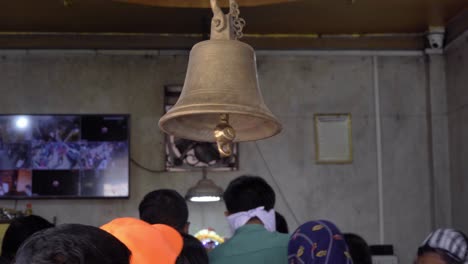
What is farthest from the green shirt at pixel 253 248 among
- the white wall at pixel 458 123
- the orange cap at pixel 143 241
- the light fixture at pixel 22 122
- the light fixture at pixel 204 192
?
the light fixture at pixel 22 122

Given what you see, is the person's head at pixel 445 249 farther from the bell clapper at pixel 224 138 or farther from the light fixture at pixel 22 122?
the light fixture at pixel 22 122

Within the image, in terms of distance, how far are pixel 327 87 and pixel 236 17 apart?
15.3 ft

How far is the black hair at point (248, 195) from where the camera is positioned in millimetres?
2992

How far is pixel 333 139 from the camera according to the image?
669 centimetres

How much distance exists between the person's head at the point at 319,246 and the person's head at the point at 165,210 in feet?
2.37

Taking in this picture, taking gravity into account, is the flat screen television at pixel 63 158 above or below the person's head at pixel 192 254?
above

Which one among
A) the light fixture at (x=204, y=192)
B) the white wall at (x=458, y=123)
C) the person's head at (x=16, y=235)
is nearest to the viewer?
the person's head at (x=16, y=235)

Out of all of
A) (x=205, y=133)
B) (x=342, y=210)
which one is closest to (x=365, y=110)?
(x=342, y=210)

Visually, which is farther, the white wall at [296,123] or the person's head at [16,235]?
the white wall at [296,123]

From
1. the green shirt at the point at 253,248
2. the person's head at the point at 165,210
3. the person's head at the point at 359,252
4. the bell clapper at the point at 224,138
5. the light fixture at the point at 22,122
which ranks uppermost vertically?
the light fixture at the point at 22,122

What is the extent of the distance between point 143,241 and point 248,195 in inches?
62.0

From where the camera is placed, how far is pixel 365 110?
6.74 m

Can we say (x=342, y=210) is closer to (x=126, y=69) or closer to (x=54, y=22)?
(x=126, y=69)

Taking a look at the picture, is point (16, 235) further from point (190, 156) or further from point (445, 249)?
point (190, 156)
